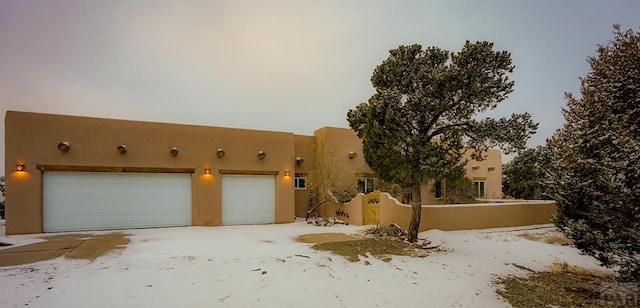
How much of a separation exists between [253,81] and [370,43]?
6270 mm

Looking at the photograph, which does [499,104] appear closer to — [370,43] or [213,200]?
[370,43]

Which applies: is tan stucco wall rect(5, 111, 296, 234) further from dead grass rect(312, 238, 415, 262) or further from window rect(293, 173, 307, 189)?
dead grass rect(312, 238, 415, 262)

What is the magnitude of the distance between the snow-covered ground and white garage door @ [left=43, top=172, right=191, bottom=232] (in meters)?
2.51

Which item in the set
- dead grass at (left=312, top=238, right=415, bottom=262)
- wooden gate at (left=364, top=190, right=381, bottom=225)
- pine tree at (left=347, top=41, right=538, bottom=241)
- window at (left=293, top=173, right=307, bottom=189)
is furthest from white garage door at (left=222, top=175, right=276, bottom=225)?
pine tree at (left=347, top=41, right=538, bottom=241)


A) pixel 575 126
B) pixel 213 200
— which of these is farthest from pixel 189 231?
pixel 575 126

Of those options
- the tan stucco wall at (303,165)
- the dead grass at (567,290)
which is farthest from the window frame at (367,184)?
the dead grass at (567,290)

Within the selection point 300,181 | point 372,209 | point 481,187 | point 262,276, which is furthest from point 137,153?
point 481,187

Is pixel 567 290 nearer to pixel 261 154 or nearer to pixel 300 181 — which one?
pixel 261 154

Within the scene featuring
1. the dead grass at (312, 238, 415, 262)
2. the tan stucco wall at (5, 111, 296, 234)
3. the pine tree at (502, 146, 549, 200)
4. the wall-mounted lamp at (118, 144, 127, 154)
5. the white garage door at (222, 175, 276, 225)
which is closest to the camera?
the dead grass at (312, 238, 415, 262)

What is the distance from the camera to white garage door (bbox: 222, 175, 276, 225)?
47.2 feet

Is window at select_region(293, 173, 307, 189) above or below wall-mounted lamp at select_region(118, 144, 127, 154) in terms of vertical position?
below

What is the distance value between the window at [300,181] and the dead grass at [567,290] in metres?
11.3

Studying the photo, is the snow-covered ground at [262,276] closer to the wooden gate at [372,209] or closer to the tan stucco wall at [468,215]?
the tan stucco wall at [468,215]

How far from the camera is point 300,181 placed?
17.3 meters
